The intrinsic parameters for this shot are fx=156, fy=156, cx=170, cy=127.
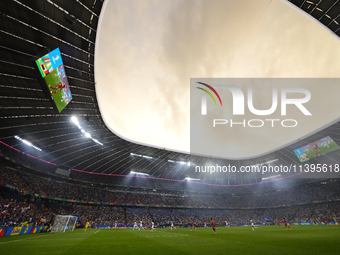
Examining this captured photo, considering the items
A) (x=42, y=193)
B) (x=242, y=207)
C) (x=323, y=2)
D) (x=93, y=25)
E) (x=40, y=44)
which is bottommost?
(x=42, y=193)

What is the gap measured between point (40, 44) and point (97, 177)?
3672cm

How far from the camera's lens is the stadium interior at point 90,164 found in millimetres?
12141

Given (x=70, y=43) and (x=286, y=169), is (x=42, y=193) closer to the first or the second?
(x=70, y=43)

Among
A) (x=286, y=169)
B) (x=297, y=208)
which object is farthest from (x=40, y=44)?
(x=297, y=208)

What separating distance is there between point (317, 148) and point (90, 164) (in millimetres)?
47336

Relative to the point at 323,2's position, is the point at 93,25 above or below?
below

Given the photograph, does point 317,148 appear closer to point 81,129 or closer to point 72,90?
point 72,90

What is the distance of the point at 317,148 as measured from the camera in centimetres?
2839

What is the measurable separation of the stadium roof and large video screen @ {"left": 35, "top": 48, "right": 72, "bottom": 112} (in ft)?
2.60

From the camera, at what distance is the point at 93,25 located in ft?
41.9

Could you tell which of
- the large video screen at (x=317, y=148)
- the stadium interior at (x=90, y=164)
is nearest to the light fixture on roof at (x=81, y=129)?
the stadium interior at (x=90, y=164)

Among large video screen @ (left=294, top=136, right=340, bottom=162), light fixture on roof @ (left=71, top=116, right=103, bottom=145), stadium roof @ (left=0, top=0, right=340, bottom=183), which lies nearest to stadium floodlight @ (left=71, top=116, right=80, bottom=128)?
light fixture on roof @ (left=71, top=116, right=103, bottom=145)

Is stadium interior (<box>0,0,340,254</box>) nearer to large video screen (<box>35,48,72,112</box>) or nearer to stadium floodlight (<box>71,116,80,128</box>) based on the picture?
stadium floodlight (<box>71,116,80,128</box>)

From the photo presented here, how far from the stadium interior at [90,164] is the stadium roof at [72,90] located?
0.07 meters
